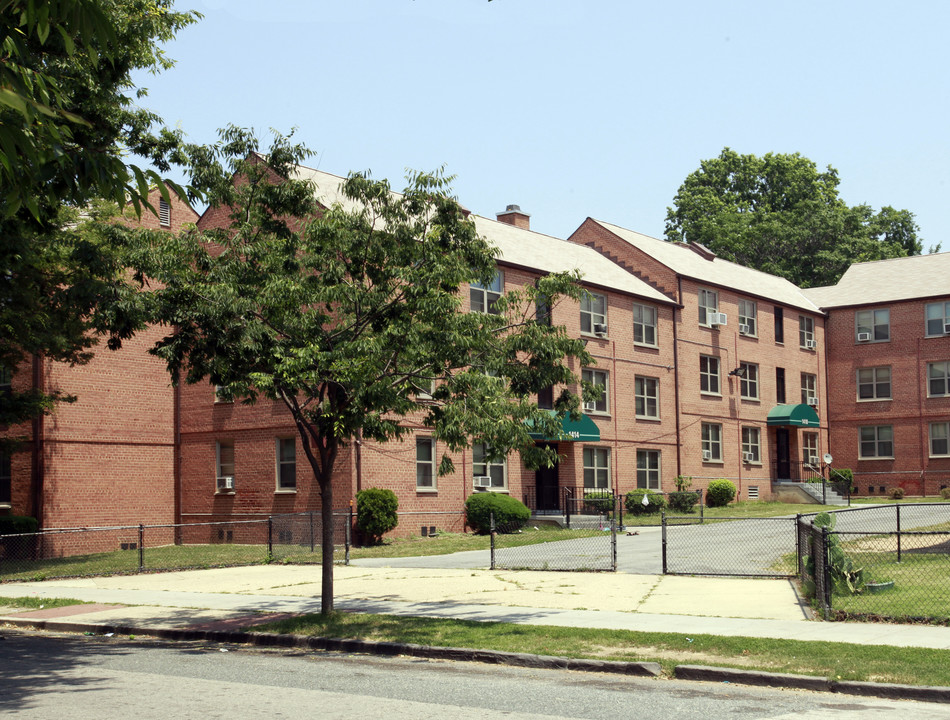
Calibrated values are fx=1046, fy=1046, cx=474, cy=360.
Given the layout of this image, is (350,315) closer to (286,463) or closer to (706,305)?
(286,463)

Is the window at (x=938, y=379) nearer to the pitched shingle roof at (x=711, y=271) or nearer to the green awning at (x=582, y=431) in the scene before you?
the pitched shingle roof at (x=711, y=271)

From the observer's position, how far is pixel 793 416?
46.8 metres

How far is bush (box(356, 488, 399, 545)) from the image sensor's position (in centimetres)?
2888

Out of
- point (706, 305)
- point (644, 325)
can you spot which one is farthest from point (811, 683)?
point (706, 305)

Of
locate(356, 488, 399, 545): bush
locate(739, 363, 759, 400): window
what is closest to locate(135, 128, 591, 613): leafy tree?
locate(356, 488, 399, 545): bush

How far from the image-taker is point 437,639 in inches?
510

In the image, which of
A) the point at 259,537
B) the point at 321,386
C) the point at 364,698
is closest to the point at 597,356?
the point at 259,537

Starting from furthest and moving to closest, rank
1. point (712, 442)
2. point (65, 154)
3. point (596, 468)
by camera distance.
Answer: point (712, 442) → point (596, 468) → point (65, 154)

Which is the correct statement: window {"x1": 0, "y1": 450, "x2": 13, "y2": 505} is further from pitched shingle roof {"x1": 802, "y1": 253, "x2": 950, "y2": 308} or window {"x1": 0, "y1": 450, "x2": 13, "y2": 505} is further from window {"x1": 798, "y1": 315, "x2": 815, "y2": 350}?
pitched shingle roof {"x1": 802, "y1": 253, "x2": 950, "y2": 308}

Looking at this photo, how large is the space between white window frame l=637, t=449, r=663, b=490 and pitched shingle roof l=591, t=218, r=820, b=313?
7.70 metres

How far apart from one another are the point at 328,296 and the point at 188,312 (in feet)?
6.18

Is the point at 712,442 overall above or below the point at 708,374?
below

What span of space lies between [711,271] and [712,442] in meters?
8.28

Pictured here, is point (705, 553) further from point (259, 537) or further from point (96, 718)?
point (96, 718)
